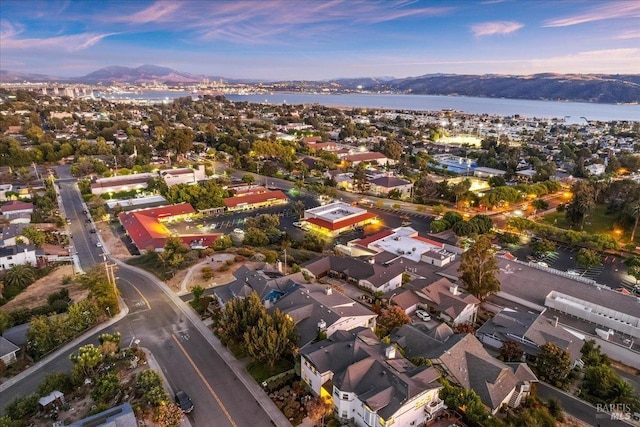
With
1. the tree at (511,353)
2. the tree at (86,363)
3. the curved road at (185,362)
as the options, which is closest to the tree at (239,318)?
the curved road at (185,362)

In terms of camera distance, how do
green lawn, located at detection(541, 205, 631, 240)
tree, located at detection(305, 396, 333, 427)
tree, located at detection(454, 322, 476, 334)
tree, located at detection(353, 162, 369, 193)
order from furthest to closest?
tree, located at detection(353, 162, 369, 193)
green lawn, located at detection(541, 205, 631, 240)
tree, located at detection(454, 322, 476, 334)
tree, located at detection(305, 396, 333, 427)

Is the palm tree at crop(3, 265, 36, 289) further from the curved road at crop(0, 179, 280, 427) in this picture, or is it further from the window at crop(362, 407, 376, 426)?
the window at crop(362, 407, 376, 426)

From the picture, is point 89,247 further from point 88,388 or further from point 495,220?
point 495,220

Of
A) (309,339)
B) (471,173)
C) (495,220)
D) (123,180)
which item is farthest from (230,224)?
(471,173)

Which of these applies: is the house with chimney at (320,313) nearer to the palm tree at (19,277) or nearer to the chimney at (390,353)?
the chimney at (390,353)

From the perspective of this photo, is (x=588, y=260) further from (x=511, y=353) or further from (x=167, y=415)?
Answer: (x=167, y=415)

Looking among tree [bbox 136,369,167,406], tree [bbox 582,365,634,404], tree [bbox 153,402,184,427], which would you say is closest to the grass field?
tree [bbox 582,365,634,404]
